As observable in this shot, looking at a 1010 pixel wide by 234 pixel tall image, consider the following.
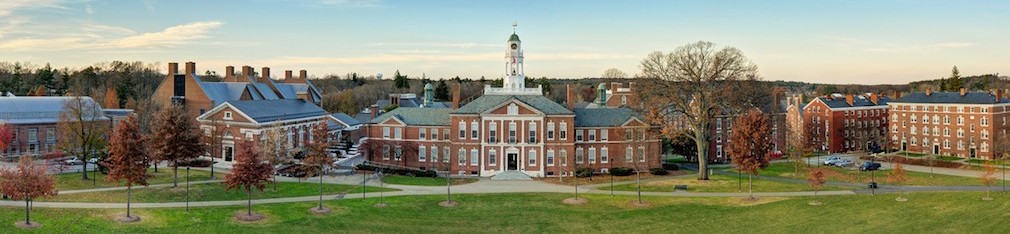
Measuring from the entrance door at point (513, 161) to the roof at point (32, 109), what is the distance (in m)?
36.1

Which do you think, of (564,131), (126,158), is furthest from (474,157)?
(126,158)

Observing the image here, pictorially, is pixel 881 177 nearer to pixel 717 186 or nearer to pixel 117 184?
pixel 717 186

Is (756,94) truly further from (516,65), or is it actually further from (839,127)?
(839,127)

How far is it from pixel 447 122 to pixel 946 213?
41.1 m

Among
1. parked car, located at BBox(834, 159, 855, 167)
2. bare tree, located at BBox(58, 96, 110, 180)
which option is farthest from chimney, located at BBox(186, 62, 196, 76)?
parked car, located at BBox(834, 159, 855, 167)

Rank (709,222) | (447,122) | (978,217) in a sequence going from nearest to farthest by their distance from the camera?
(978,217) < (709,222) < (447,122)

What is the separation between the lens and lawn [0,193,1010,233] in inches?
1548

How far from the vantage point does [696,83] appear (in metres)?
61.5

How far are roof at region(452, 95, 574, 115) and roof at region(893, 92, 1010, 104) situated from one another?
177 ft

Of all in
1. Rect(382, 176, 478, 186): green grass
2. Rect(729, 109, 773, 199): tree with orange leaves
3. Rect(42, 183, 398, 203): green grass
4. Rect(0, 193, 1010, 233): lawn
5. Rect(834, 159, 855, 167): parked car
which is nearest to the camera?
Rect(0, 193, 1010, 233): lawn

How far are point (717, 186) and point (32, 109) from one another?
61.7m

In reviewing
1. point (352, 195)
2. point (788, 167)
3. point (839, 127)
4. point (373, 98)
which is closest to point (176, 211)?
point (352, 195)

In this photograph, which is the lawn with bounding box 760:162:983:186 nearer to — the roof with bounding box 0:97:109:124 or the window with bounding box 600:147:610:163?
the window with bounding box 600:147:610:163

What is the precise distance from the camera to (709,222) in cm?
4294
